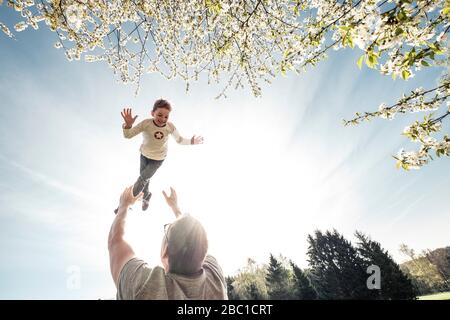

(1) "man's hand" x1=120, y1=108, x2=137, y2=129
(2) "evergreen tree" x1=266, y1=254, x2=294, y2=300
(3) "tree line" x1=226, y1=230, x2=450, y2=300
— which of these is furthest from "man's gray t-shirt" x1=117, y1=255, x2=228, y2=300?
(2) "evergreen tree" x1=266, y1=254, x2=294, y2=300

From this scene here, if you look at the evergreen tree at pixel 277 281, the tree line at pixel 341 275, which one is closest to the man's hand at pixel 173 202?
the tree line at pixel 341 275

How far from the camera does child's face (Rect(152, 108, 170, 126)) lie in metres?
4.70

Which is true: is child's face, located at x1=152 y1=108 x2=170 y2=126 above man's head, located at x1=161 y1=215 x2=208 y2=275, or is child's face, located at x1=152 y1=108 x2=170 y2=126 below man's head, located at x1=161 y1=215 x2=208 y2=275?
above

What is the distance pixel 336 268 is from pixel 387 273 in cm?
838

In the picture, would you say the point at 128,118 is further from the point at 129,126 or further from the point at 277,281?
the point at 277,281

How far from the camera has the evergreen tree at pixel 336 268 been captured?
42.2 meters

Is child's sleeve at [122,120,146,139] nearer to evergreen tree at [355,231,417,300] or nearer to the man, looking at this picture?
the man

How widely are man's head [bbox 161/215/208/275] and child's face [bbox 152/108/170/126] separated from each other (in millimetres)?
3196

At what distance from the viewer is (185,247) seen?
174cm

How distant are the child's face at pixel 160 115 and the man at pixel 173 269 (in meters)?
2.94

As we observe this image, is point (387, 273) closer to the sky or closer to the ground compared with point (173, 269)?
closer to the sky

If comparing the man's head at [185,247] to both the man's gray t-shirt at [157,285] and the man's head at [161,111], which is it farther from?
the man's head at [161,111]

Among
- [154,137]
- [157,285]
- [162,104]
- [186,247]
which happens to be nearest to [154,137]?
[154,137]
